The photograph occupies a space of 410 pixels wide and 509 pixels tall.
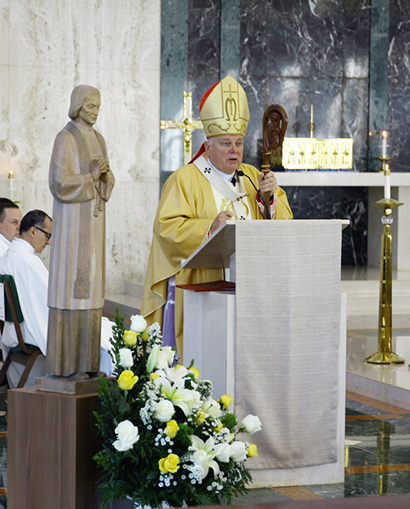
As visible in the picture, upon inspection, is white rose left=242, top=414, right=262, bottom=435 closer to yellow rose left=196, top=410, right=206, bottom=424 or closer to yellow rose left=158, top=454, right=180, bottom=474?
Result: yellow rose left=196, top=410, right=206, bottom=424

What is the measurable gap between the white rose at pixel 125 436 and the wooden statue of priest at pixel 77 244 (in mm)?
431

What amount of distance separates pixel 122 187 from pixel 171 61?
1.74 meters

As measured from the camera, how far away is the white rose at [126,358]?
3.05 metres

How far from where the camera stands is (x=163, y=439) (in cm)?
284

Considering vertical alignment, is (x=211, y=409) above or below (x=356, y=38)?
below

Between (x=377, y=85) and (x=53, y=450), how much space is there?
998 cm

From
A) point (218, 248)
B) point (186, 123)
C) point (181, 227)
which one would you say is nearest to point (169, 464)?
point (218, 248)

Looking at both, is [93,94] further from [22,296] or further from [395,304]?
[395,304]

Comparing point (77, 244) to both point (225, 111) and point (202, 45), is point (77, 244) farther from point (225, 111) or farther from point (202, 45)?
point (202, 45)

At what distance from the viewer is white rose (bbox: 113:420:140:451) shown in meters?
2.82

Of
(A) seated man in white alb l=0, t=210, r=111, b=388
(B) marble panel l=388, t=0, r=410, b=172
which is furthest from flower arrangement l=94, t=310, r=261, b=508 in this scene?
(B) marble panel l=388, t=0, r=410, b=172

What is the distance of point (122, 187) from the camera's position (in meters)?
11.3

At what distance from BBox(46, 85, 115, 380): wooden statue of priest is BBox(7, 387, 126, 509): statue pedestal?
0.13 m

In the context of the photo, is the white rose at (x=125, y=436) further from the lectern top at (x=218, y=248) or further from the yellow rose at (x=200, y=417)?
the lectern top at (x=218, y=248)
